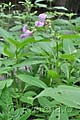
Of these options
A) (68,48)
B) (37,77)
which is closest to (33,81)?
(37,77)

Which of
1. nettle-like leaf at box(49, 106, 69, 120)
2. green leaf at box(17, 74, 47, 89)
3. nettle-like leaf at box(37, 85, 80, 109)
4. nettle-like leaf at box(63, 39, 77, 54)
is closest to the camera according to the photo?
nettle-like leaf at box(37, 85, 80, 109)

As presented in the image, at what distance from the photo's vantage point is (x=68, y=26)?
1.76 metres

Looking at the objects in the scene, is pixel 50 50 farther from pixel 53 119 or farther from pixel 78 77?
pixel 53 119

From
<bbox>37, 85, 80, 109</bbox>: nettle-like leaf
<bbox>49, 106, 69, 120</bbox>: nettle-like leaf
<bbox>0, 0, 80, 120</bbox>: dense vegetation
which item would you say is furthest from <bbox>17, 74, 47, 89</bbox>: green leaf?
<bbox>37, 85, 80, 109</bbox>: nettle-like leaf

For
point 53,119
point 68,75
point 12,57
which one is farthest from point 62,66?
point 53,119

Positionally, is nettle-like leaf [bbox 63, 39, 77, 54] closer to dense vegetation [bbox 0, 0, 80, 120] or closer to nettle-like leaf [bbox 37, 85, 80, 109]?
dense vegetation [bbox 0, 0, 80, 120]

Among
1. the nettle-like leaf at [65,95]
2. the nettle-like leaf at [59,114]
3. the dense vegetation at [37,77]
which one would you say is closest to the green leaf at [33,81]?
the dense vegetation at [37,77]

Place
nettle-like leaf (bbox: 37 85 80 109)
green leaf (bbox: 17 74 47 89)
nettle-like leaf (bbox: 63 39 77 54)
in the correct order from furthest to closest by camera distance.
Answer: nettle-like leaf (bbox: 63 39 77 54), green leaf (bbox: 17 74 47 89), nettle-like leaf (bbox: 37 85 80 109)

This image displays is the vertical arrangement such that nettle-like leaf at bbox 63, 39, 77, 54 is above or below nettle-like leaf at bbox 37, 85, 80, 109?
below

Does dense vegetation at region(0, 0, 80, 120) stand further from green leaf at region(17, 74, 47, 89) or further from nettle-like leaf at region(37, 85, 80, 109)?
nettle-like leaf at region(37, 85, 80, 109)

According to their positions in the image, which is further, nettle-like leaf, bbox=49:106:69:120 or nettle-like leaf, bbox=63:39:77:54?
nettle-like leaf, bbox=63:39:77:54

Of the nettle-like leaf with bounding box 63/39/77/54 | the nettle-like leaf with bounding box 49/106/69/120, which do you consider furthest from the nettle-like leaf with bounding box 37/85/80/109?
the nettle-like leaf with bounding box 63/39/77/54

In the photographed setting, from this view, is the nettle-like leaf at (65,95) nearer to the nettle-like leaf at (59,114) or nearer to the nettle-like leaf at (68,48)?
the nettle-like leaf at (59,114)

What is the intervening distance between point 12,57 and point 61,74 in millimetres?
191
